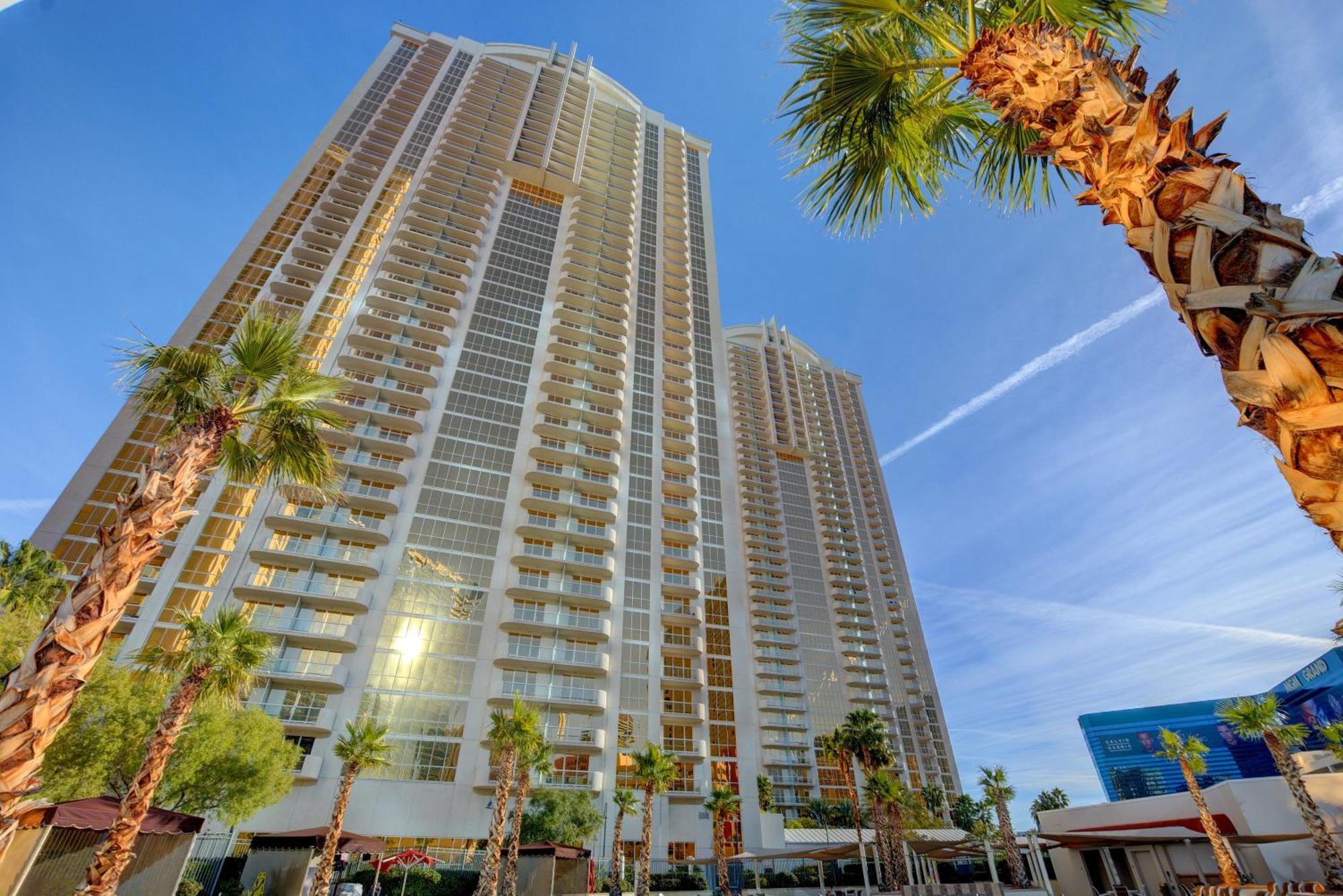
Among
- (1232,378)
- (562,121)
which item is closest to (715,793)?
(1232,378)

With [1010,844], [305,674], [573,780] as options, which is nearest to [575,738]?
[573,780]

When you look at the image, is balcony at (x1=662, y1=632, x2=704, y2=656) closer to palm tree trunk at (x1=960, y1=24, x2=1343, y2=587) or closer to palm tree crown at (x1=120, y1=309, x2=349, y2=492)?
palm tree crown at (x1=120, y1=309, x2=349, y2=492)

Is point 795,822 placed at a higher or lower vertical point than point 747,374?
lower

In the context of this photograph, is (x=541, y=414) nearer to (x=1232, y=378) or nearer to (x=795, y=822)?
(x=795, y=822)

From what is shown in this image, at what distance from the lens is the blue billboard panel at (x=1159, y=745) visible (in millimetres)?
85562

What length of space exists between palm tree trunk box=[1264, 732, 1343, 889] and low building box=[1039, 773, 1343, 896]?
4519 mm

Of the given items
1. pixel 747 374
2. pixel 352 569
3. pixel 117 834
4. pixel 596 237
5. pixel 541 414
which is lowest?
pixel 117 834

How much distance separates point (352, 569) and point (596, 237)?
40085mm

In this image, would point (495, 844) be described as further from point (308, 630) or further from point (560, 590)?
point (308, 630)

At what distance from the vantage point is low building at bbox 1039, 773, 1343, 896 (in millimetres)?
24188

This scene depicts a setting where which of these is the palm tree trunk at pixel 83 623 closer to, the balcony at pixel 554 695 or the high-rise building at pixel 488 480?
the high-rise building at pixel 488 480

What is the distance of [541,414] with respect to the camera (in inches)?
1971

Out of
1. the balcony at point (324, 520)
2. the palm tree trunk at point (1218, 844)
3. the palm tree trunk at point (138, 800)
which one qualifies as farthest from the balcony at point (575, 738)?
the palm tree trunk at point (1218, 844)

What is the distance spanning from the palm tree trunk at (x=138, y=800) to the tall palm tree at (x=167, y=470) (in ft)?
13.6
